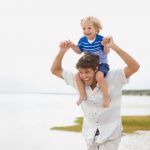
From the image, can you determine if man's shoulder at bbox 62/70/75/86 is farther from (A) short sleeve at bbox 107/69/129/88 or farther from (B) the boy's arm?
(A) short sleeve at bbox 107/69/129/88

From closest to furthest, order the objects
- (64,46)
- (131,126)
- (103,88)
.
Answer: (103,88) < (64,46) < (131,126)

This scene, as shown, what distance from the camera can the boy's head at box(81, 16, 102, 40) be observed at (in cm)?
981

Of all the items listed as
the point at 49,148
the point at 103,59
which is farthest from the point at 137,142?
the point at 103,59

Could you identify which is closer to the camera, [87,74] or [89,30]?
[87,74]

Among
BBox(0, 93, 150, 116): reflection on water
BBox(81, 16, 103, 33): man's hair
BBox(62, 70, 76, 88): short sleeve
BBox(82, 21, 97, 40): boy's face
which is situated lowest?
BBox(0, 93, 150, 116): reflection on water

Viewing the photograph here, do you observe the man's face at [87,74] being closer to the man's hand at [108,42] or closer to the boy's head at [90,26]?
the man's hand at [108,42]

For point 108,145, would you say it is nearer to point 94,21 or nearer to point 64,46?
point 64,46

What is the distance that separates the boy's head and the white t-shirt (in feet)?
2.38

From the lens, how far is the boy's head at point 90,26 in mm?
9812

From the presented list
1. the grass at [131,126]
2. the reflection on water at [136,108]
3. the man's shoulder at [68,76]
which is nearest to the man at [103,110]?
the man's shoulder at [68,76]

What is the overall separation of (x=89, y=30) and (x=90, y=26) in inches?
2.4

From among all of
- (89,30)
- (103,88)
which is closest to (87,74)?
(103,88)

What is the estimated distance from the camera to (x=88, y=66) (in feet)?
29.9

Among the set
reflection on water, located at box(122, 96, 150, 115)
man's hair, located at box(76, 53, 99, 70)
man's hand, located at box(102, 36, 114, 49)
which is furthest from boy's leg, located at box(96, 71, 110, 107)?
reflection on water, located at box(122, 96, 150, 115)
